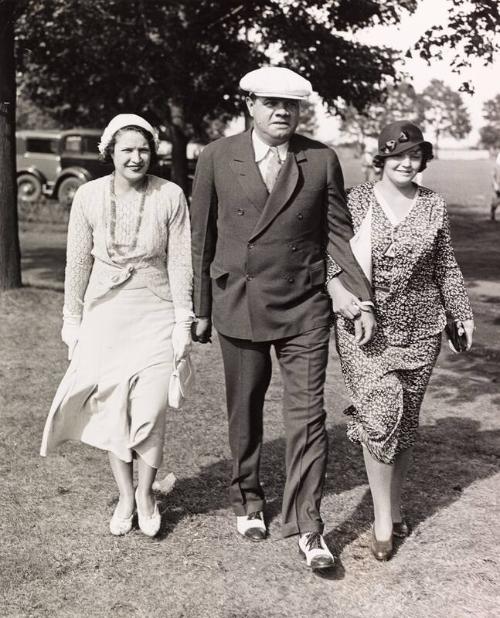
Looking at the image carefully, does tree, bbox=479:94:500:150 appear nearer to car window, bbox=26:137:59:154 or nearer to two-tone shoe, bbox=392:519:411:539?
car window, bbox=26:137:59:154

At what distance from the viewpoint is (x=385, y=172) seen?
12.7ft

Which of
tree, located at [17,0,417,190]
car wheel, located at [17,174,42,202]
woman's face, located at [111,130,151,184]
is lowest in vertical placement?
car wheel, located at [17,174,42,202]

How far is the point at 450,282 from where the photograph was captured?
12.9ft

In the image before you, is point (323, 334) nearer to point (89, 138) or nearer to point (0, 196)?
point (0, 196)

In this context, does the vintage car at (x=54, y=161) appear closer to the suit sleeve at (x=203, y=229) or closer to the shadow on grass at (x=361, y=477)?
the shadow on grass at (x=361, y=477)

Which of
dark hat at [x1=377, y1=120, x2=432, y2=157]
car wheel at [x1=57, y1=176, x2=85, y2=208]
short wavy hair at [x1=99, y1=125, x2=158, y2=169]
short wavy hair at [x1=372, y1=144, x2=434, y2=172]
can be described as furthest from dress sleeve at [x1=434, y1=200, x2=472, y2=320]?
car wheel at [x1=57, y1=176, x2=85, y2=208]

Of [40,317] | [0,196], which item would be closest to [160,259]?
[40,317]

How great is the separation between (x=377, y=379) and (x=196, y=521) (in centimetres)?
118

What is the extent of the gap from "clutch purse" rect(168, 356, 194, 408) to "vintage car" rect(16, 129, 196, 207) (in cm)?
2074

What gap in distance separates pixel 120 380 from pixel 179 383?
274 millimetres

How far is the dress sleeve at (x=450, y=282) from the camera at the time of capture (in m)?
3.90

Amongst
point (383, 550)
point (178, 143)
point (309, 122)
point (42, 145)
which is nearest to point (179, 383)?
point (383, 550)

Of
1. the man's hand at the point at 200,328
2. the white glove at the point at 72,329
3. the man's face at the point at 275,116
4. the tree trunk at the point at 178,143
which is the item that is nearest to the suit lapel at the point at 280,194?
the man's face at the point at 275,116

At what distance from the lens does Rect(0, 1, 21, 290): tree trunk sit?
30.5ft
